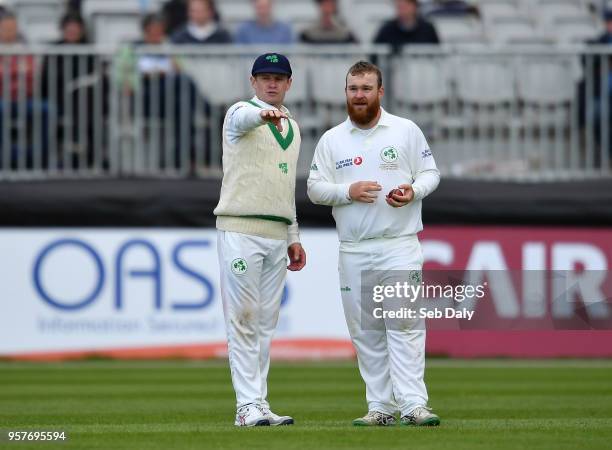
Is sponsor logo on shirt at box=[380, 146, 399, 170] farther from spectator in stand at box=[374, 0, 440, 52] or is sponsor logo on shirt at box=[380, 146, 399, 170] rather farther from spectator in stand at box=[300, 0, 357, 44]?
spectator in stand at box=[300, 0, 357, 44]

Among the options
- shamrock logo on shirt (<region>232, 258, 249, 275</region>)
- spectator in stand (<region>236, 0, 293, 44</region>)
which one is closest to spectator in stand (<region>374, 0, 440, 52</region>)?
spectator in stand (<region>236, 0, 293, 44</region>)

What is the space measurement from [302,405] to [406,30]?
816 centimetres

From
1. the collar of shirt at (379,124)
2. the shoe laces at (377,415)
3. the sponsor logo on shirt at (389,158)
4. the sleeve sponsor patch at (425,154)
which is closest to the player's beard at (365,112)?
the collar of shirt at (379,124)

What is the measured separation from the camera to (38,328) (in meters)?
17.2

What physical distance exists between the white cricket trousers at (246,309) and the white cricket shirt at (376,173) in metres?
0.50

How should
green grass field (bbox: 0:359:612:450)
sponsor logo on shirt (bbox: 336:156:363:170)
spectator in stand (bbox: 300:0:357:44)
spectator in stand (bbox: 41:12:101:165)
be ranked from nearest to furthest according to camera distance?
green grass field (bbox: 0:359:612:450)
sponsor logo on shirt (bbox: 336:156:363:170)
spectator in stand (bbox: 41:12:101:165)
spectator in stand (bbox: 300:0:357:44)

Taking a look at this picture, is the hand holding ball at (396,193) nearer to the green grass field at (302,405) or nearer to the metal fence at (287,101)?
the green grass field at (302,405)

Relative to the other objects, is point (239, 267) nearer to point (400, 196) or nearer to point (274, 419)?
point (274, 419)

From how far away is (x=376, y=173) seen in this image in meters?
9.41

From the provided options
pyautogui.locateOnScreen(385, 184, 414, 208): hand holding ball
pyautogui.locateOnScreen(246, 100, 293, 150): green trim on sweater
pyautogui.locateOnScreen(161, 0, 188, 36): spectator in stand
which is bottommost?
pyautogui.locateOnScreen(385, 184, 414, 208): hand holding ball

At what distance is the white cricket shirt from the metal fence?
331 inches

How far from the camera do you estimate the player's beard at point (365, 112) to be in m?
9.39

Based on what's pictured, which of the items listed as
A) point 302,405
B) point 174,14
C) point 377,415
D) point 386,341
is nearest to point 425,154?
point 386,341

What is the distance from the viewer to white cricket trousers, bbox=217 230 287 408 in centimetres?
941
